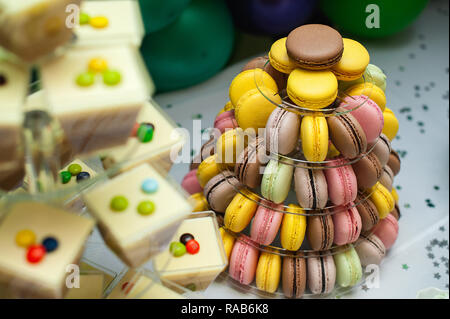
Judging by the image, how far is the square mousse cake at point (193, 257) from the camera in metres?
1.28

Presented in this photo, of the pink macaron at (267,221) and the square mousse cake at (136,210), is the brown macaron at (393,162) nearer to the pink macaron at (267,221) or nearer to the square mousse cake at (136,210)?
the pink macaron at (267,221)

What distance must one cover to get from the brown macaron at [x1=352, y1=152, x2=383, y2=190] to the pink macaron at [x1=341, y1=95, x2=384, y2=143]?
10 cm

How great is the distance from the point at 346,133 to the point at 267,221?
0.39 metres

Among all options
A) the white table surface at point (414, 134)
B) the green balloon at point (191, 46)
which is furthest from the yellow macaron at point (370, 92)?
the green balloon at point (191, 46)

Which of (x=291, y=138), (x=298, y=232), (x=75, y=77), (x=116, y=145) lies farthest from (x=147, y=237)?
(x=298, y=232)

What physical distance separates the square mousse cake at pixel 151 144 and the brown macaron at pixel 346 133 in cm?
52

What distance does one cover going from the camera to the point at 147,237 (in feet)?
3.36

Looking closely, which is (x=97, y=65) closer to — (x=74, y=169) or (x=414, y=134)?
(x=74, y=169)

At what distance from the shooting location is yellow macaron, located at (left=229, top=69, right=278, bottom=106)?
1.54m

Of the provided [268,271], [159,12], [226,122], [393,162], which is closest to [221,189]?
[226,122]

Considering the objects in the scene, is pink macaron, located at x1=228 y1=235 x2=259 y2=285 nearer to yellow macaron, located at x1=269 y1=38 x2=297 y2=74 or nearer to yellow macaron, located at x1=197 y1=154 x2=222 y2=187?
yellow macaron, located at x1=197 y1=154 x2=222 y2=187

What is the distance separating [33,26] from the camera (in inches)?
31.7
